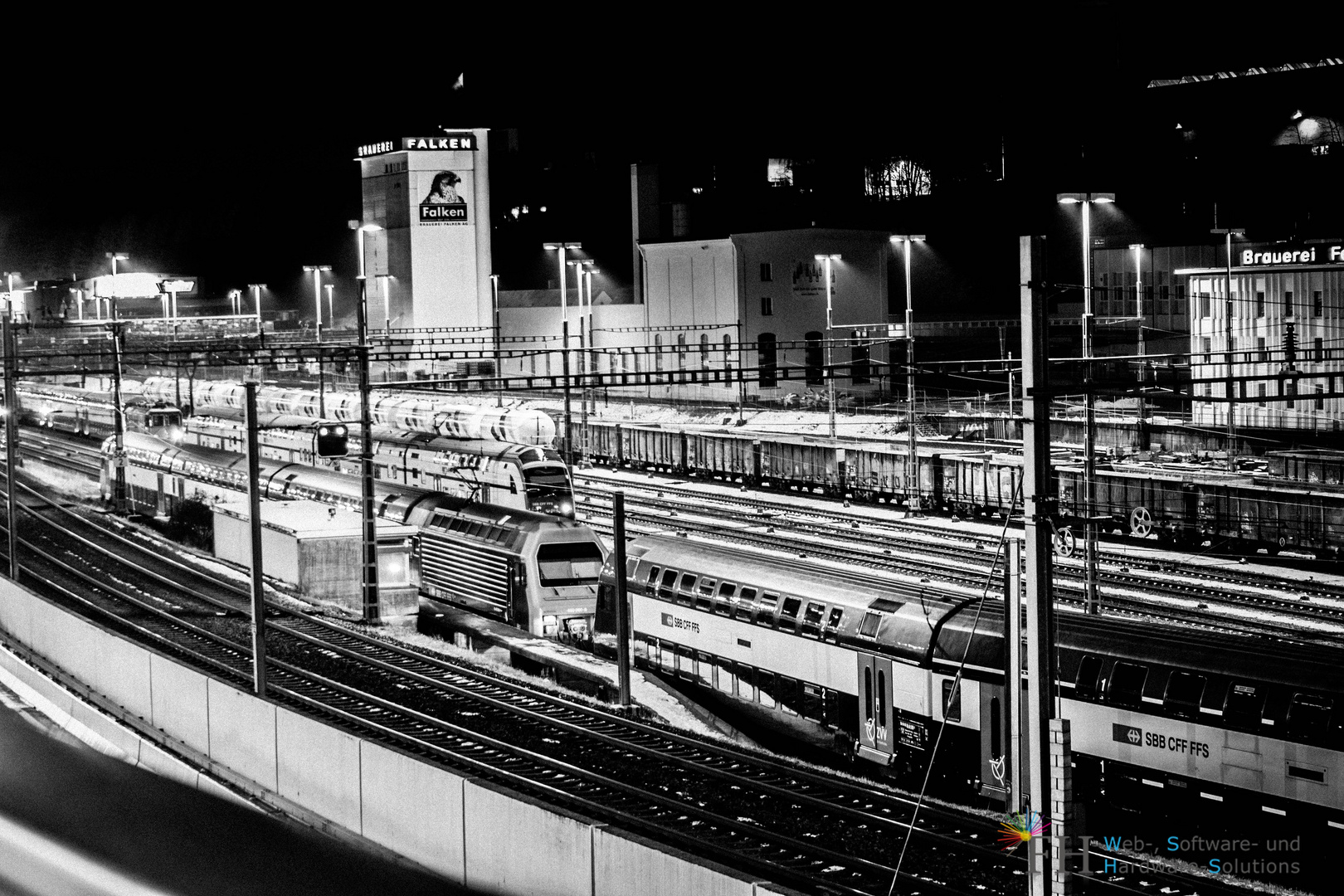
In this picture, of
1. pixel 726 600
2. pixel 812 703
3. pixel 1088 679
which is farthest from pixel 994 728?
pixel 726 600

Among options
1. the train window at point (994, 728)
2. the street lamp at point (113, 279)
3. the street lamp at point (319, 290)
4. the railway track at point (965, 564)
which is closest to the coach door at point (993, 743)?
the train window at point (994, 728)

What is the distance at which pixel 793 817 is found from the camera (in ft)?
54.7

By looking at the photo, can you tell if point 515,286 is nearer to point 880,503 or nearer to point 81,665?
point 880,503

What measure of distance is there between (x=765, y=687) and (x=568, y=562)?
6.78 metres

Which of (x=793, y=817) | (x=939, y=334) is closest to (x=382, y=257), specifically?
(x=939, y=334)

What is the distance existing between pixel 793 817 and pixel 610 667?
32.8 feet

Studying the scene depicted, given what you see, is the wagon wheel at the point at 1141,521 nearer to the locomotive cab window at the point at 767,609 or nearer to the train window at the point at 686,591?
the train window at the point at 686,591

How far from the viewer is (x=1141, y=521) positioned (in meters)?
33.8

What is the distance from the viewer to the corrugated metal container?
31422mm

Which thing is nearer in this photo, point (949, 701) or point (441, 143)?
point (949, 701)

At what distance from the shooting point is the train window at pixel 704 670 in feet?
78.1

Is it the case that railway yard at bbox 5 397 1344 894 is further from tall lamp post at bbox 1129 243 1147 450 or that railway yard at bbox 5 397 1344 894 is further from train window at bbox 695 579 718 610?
tall lamp post at bbox 1129 243 1147 450

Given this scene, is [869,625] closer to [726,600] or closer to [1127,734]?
[726,600]

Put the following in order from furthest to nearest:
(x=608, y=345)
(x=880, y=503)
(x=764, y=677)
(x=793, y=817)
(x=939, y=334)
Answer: (x=608, y=345)
(x=939, y=334)
(x=880, y=503)
(x=764, y=677)
(x=793, y=817)
